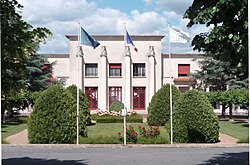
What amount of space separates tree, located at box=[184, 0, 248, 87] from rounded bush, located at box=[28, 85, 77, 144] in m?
13.4

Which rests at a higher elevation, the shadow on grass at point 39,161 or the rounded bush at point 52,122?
the rounded bush at point 52,122

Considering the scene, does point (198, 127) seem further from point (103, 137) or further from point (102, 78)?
point (102, 78)

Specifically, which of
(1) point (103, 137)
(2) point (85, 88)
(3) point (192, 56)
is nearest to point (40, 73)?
(2) point (85, 88)

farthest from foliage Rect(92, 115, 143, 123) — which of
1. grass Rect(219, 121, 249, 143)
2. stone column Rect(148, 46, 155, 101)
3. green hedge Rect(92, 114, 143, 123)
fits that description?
stone column Rect(148, 46, 155, 101)

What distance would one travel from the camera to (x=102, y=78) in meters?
53.6

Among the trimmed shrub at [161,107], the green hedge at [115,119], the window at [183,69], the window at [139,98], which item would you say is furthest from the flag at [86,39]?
the window at [183,69]

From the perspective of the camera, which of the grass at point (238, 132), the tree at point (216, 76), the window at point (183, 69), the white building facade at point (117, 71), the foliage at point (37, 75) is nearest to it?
the grass at point (238, 132)

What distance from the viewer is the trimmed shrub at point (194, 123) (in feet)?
72.7

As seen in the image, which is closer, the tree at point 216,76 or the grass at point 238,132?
the grass at point 238,132

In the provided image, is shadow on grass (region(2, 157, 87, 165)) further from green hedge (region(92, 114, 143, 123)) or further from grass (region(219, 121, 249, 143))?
green hedge (region(92, 114, 143, 123))

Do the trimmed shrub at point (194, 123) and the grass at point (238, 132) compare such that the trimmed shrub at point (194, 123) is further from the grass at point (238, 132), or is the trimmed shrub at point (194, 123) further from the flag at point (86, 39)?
the flag at point (86, 39)

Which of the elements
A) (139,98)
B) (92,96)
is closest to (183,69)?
(139,98)

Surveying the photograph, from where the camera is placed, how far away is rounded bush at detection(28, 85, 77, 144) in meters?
21.6

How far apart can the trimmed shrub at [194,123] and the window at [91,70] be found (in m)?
32.1
